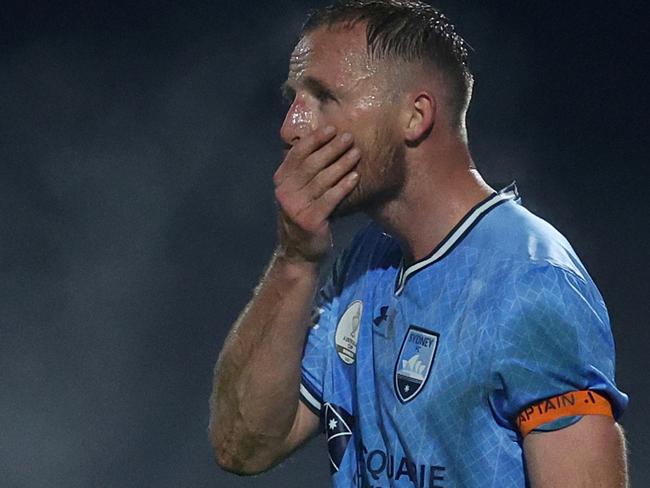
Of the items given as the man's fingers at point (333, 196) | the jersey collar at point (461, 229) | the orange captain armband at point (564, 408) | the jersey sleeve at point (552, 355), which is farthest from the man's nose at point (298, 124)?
the orange captain armband at point (564, 408)

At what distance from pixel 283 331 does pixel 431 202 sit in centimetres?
32

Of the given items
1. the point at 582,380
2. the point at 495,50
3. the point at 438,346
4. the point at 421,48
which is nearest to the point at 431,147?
the point at 421,48

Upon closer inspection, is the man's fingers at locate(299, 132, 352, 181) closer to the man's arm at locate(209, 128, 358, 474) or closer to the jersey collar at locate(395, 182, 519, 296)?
the man's arm at locate(209, 128, 358, 474)

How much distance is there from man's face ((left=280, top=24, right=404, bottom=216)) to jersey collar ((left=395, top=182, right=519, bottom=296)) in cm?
12

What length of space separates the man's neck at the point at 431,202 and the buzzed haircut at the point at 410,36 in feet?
0.29

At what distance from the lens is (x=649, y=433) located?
155 inches

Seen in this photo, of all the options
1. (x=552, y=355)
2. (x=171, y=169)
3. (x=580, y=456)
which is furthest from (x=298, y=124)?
(x=171, y=169)

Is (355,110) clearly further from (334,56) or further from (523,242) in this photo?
(523,242)

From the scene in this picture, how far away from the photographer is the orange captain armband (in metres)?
1.60

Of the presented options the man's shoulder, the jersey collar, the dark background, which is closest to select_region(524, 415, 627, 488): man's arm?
the man's shoulder

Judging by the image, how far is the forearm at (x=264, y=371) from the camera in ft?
6.32

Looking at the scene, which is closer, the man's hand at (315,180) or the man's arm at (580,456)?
the man's arm at (580,456)

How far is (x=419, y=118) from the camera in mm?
1906

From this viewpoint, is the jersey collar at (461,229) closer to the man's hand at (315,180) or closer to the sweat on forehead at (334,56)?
the man's hand at (315,180)
